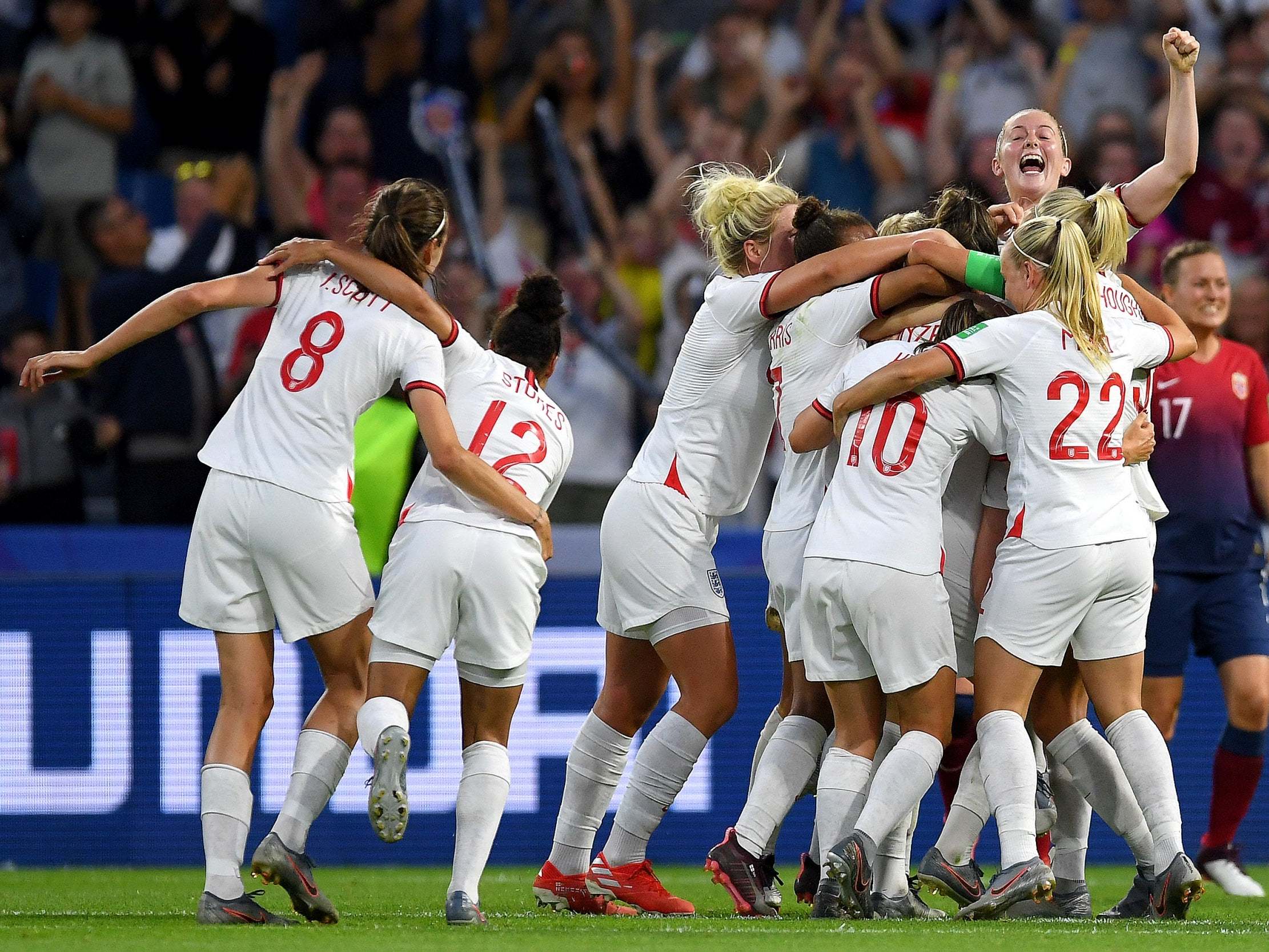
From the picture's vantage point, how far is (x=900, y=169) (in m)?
10.5

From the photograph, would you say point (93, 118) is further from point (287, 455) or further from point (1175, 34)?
point (1175, 34)

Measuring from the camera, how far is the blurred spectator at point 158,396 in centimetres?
874

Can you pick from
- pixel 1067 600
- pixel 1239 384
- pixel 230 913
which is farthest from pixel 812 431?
pixel 1239 384

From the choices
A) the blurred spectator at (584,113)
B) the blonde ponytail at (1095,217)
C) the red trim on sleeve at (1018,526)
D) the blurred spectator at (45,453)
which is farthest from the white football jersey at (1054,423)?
the blurred spectator at (584,113)

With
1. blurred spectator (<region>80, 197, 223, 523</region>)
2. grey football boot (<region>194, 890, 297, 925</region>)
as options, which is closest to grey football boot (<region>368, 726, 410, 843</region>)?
grey football boot (<region>194, 890, 297, 925</region>)

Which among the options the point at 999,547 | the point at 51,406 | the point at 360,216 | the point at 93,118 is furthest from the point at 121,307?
the point at 999,547

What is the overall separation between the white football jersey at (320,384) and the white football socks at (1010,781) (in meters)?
1.84

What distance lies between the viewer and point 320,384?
16.2 feet

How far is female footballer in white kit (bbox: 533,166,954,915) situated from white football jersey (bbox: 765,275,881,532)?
55mm

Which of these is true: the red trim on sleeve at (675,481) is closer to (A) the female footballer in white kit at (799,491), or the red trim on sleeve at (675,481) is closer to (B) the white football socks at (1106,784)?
(A) the female footballer in white kit at (799,491)

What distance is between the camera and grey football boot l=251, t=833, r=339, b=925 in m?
4.64

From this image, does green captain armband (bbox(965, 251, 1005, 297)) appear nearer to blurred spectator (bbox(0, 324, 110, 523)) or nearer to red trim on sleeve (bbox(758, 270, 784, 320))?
red trim on sleeve (bbox(758, 270, 784, 320))

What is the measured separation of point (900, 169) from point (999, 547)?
5.92m

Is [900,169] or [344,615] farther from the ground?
[900,169]
